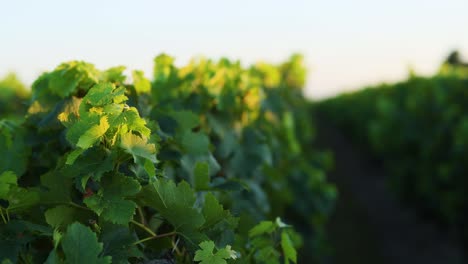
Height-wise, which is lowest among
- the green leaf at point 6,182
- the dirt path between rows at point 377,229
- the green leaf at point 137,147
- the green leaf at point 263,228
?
the dirt path between rows at point 377,229

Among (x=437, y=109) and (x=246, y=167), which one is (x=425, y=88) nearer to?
(x=437, y=109)

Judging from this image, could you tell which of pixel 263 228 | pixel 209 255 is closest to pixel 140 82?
pixel 263 228

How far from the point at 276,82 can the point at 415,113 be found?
198 inches

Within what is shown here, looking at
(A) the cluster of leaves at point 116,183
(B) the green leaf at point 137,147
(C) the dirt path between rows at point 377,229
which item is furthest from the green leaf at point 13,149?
(C) the dirt path between rows at point 377,229

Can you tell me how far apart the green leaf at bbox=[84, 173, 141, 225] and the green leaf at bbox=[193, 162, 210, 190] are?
446 millimetres

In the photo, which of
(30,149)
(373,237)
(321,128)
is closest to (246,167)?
(30,149)

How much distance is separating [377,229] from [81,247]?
12077 millimetres

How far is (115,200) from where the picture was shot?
166 cm

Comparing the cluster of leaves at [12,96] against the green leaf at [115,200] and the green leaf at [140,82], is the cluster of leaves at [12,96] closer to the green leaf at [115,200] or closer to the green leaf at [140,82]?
the green leaf at [140,82]

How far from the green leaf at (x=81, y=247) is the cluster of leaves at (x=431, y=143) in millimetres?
9019

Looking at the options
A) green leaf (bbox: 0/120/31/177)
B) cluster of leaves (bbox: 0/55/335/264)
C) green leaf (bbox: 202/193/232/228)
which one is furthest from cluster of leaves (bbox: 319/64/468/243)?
green leaf (bbox: 202/193/232/228)

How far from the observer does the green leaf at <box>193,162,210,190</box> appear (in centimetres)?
211

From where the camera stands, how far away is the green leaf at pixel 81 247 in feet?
4.89

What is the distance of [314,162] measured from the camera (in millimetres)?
10281
